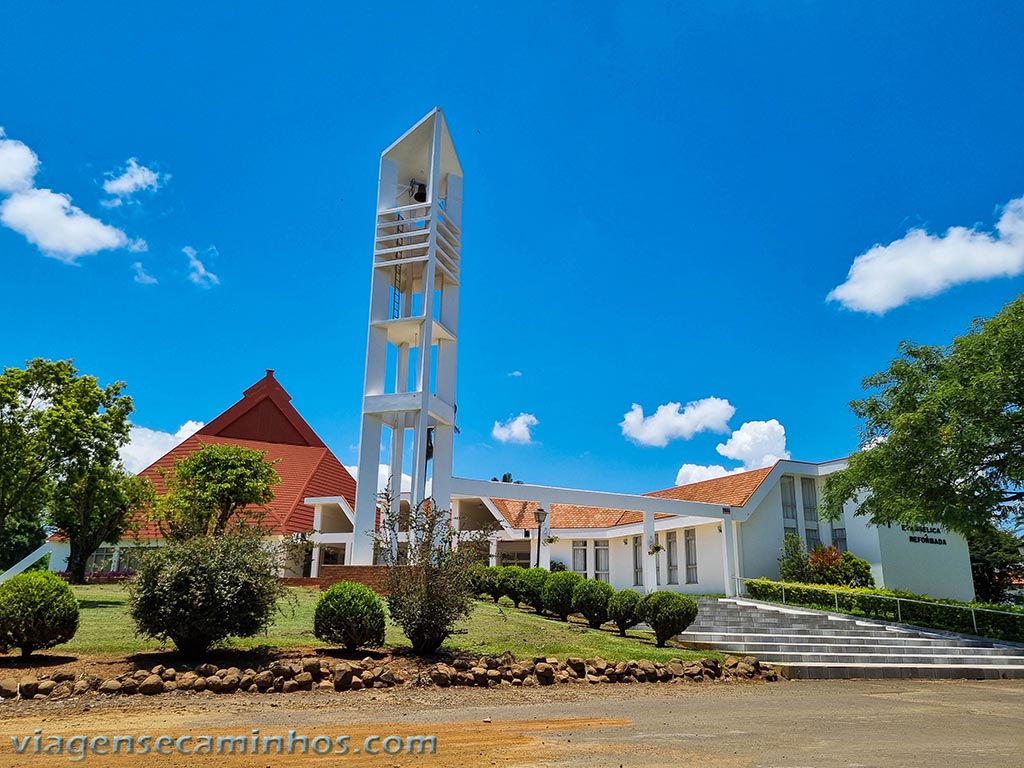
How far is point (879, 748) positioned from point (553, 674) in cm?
496

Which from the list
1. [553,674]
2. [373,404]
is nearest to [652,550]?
[373,404]

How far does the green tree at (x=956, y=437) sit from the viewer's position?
1658 centimetres

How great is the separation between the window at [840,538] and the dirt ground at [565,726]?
16633 mm

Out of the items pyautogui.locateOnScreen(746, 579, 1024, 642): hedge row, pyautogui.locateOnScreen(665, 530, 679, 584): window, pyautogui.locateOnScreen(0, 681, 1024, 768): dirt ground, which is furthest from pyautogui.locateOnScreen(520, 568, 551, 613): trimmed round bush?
pyautogui.locateOnScreen(665, 530, 679, 584): window

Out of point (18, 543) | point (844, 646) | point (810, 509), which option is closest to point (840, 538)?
point (810, 509)

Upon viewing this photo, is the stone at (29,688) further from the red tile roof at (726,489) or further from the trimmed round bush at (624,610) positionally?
the red tile roof at (726,489)

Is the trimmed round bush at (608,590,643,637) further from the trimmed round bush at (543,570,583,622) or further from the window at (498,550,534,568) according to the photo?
the window at (498,550,534,568)

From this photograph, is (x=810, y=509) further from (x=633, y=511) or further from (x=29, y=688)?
(x=29, y=688)

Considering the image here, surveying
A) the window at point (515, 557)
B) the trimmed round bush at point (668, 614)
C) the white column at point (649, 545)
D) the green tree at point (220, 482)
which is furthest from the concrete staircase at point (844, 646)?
the window at point (515, 557)

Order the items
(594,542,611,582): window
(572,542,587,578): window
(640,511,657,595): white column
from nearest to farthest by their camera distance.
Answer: (640,511,657,595): white column
(594,542,611,582): window
(572,542,587,578): window

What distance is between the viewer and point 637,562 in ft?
94.5

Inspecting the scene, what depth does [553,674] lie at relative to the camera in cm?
1091

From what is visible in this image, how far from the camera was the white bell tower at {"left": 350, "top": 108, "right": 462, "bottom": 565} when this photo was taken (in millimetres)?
21812

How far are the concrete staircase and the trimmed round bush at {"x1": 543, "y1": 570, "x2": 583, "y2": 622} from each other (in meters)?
2.69
